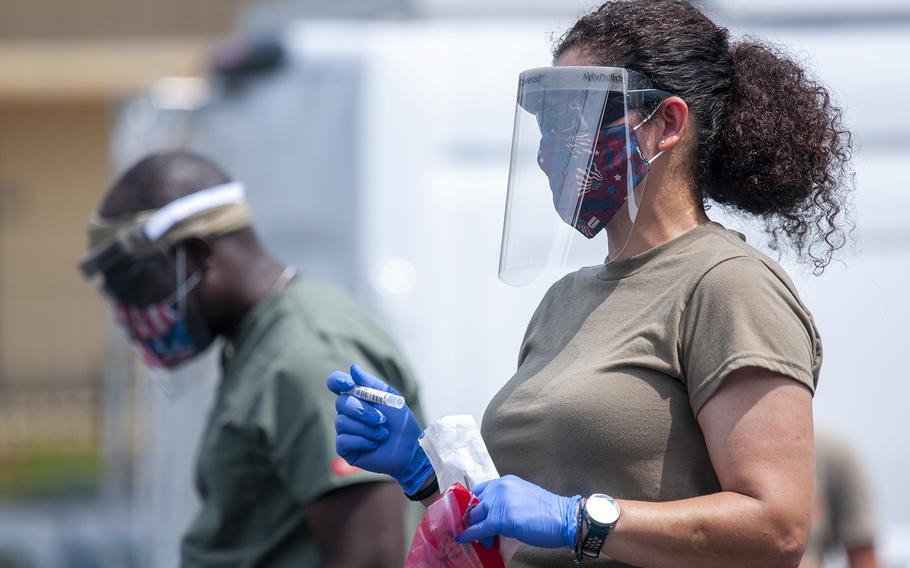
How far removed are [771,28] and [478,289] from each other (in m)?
1.53

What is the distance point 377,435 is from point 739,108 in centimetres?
74

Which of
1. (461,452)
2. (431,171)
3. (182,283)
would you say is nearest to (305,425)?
(182,283)

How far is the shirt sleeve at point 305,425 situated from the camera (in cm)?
273

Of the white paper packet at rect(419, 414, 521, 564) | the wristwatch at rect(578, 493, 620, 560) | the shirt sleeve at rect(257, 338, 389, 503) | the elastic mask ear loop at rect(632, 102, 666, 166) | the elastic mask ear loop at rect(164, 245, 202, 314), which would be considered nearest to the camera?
the wristwatch at rect(578, 493, 620, 560)

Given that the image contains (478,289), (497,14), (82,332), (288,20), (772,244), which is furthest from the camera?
(82,332)

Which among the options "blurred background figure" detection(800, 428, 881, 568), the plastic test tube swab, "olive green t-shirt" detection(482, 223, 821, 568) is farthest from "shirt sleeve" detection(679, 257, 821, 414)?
"blurred background figure" detection(800, 428, 881, 568)

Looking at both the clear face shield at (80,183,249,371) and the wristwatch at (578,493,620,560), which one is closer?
the wristwatch at (578,493,620,560)

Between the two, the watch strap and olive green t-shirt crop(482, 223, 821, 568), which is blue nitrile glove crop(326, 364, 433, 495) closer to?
olive green t-shirt crop(482, 223, 821, 568)

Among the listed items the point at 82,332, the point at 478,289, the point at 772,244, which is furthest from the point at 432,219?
the point at 82,332

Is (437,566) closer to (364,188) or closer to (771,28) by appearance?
(364,188)

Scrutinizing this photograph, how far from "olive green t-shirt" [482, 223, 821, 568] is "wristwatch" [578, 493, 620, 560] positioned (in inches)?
4.9

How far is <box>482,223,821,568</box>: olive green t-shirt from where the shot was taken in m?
1.89

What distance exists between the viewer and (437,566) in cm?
197

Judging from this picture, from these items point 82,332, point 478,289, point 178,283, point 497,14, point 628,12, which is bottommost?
point 82,332
